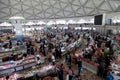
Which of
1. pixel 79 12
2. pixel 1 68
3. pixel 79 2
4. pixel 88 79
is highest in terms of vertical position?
pixel 79 2

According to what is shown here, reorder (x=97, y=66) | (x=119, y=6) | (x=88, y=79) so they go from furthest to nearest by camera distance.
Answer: (x=119, y=6) → (x=97, y=66) → (x=88, y=79)

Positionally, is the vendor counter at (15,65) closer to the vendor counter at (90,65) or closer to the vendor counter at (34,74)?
the vendor counter at (34,74)

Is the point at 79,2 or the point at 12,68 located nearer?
the point at 12,68

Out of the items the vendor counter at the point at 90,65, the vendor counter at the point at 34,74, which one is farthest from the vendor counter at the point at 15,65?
the vendor counter at the point at 90,65

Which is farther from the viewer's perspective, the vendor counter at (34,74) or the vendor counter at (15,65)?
the vendor counter at (15,65)

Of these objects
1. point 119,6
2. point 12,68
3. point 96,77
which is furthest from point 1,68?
point 119,6

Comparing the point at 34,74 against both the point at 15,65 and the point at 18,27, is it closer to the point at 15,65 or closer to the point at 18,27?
the point at 15,65

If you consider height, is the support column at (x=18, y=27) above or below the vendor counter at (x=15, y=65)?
above

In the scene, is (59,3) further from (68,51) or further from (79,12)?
(68,51)

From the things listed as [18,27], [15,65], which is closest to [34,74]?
[15,65]

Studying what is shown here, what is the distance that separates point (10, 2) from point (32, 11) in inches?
280

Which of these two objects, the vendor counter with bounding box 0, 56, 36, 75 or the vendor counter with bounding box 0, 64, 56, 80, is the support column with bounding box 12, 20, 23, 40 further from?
the vendor counter with bounding box 0, 64, 56, 80

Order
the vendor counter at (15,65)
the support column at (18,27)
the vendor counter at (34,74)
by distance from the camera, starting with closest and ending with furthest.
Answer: the vendor counter at (34,74) < the vendor counter at (15,65) < the support column at (18,27)

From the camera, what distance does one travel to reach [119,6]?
1025 inches
